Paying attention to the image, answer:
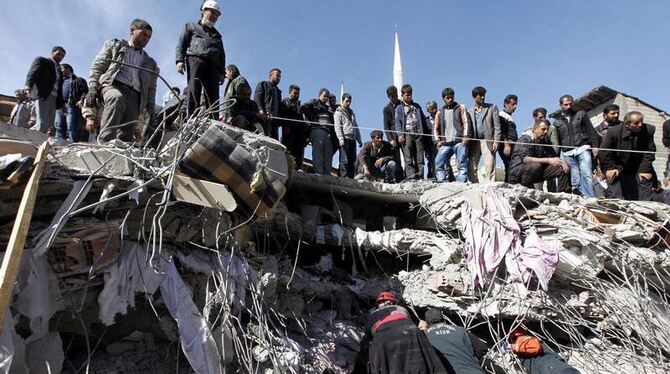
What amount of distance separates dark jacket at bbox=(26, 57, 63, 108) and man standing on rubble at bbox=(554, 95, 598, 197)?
6.41 meters

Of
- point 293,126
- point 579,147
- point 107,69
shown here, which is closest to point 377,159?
point 293,126

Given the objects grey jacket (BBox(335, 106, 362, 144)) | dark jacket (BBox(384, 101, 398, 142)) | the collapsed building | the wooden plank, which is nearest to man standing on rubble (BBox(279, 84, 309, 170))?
grey jacket (BBox(335, 106, 362, 144))

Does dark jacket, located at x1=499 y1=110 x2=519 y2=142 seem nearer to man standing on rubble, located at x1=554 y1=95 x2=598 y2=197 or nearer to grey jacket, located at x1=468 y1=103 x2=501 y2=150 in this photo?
grey jacket, located at x1=468 y1=103 x2=501 y2=150

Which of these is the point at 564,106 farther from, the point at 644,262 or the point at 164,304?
the point at 164,304

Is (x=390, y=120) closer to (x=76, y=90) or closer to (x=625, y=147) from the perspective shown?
(x=625, y=147)

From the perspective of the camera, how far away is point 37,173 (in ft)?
11.1

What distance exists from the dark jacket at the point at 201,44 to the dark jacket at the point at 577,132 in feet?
14.4

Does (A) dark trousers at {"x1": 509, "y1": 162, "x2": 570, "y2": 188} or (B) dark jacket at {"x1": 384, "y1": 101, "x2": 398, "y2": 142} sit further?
(B) dark jacket at {"x1": 384, "y1": 101, "x2": 398, "y2": 142}

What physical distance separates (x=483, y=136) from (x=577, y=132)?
3.94 feet

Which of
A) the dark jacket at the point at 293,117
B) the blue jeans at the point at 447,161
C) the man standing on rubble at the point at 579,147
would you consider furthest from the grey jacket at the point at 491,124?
the dark jacket at the point at 293,117

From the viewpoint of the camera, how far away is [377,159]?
7.55 metres

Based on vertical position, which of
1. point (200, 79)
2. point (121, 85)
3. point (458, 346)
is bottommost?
point (458, 346)

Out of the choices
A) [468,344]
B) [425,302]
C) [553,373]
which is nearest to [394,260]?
[425,302]

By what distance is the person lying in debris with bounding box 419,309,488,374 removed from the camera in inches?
176
